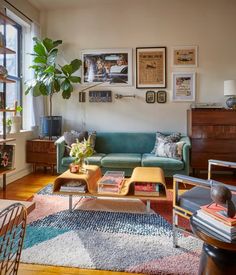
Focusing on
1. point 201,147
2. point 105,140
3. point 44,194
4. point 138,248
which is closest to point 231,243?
point 138,248

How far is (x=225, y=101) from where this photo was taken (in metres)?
4.44

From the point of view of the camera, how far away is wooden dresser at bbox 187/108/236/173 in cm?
395

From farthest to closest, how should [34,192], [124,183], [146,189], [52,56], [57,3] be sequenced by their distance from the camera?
1. [57,3]
2. [52,56]
3. [34,192]
4. [124,183]
5. [146,189]

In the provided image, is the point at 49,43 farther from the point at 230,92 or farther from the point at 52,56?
the point at 230,92

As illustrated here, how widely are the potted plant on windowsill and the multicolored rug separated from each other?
6.91ft

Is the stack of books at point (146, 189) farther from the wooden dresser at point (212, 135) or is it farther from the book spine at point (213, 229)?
the wooden dresser at point (212, 135)

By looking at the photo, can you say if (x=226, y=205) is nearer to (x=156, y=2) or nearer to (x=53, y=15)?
(x=156, y=2)

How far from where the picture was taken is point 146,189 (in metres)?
2.58

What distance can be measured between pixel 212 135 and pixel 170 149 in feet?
2.41

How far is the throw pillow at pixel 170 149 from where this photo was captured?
3.79 m

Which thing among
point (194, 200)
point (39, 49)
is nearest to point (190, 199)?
point (194, 200)

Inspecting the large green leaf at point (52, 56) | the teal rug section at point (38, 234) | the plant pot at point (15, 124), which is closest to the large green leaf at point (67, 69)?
the large green leaf at point (52, 56)

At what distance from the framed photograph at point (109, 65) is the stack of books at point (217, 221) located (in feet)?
11.3

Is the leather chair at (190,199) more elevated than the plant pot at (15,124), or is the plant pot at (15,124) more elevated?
the plant pot at (15,124)
